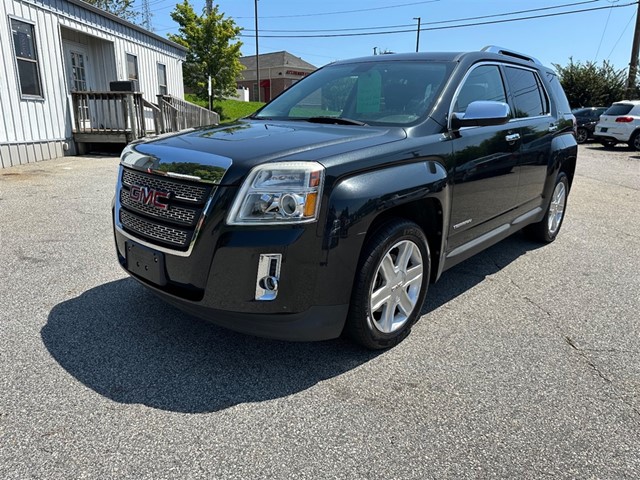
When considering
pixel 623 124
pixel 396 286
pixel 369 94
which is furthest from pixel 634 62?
pixel 396 286

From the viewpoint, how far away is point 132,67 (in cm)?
1445

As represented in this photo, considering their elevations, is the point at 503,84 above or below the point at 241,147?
above

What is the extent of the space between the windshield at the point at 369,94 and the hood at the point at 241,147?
344 mm

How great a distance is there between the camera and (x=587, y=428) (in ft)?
7.89

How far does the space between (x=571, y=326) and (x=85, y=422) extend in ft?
10.4

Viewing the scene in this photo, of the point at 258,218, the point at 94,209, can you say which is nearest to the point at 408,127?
the point at 258,218

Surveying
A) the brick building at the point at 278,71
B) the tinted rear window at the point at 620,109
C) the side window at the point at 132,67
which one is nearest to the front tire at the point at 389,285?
the side window at the point at 132,67

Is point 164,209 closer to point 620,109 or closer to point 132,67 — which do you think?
point 132,67

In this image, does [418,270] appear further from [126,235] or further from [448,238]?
[126,235]

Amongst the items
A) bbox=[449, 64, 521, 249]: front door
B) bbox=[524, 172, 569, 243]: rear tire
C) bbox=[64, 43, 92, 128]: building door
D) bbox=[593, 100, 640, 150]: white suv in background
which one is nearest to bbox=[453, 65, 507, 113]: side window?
bbox=[449, 64, 521, 249]: front door

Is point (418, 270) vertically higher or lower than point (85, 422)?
A: higher

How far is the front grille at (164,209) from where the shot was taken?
2.54 metres

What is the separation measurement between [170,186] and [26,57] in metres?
9.71

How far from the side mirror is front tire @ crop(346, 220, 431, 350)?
0.82 metres
